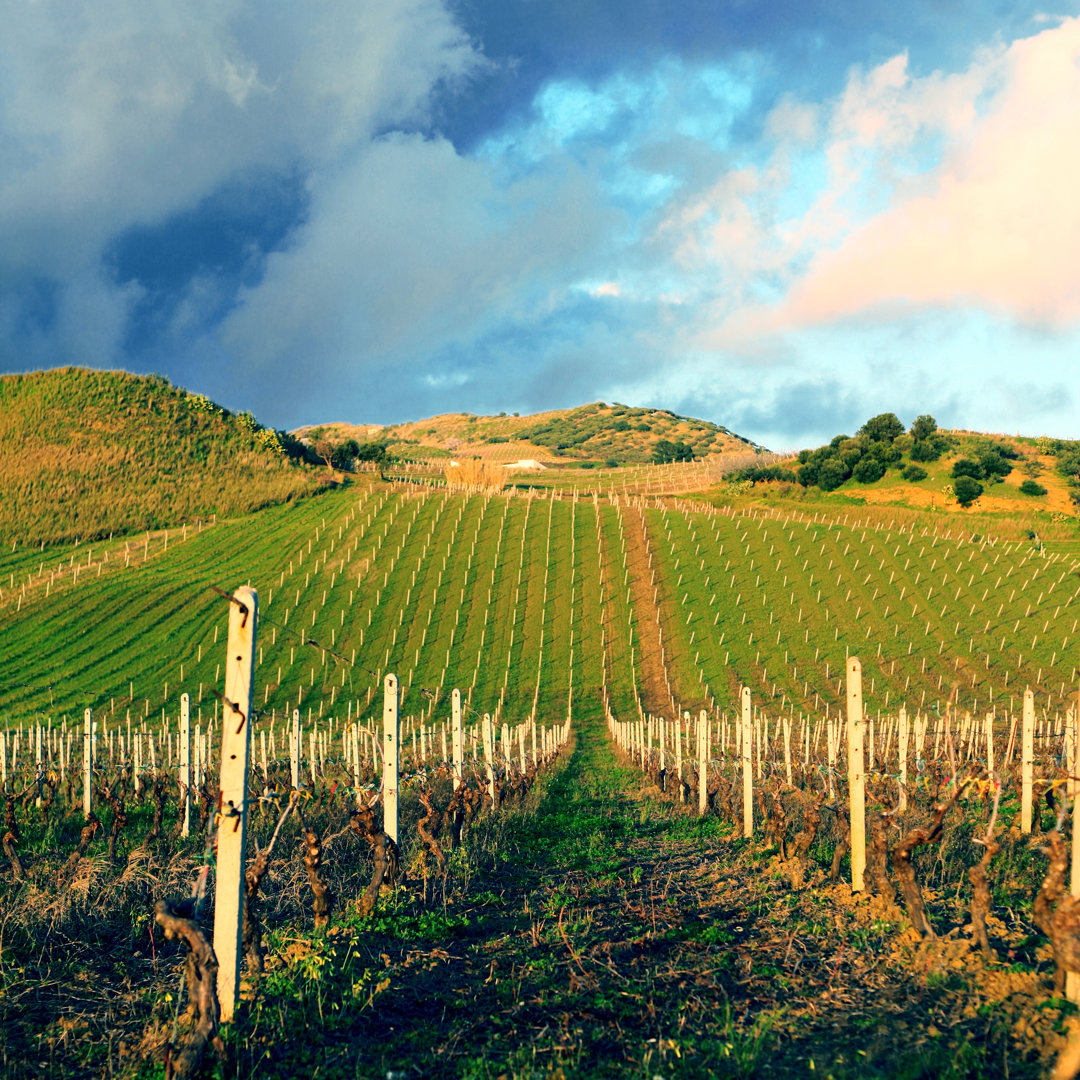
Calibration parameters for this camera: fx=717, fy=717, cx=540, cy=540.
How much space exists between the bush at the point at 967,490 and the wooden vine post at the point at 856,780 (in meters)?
67.9

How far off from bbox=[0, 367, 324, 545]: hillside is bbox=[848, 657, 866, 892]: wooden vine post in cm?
5766

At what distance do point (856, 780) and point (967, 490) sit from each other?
68.3m

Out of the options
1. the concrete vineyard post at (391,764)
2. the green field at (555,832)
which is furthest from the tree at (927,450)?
the concrete vineyard post at (391,764)

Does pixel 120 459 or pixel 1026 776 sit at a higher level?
pixel 120 459

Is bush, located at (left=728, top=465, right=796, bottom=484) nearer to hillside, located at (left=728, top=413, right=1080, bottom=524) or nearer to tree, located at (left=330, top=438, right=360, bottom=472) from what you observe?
hillside, located at (left=728, top=413, right=1080, bottom=524)

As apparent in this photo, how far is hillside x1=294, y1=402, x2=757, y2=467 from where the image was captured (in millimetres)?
147713

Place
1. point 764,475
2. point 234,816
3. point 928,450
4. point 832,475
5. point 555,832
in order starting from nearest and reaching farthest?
point 234,816, point 555,832, point 928,450, point 832,475, point 764,475

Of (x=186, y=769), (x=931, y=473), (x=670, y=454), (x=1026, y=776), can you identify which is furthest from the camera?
(x=670, y=454)

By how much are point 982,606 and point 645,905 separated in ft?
148

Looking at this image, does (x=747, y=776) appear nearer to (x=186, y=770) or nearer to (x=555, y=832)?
(x=555, y=832)

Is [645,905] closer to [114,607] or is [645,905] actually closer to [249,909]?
[249,909]

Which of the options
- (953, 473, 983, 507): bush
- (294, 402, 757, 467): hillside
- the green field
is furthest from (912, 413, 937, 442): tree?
(294, 402, 757, 467): hillside

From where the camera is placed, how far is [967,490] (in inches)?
2611

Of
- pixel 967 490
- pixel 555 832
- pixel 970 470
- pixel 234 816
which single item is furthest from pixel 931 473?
pixel 234 816
